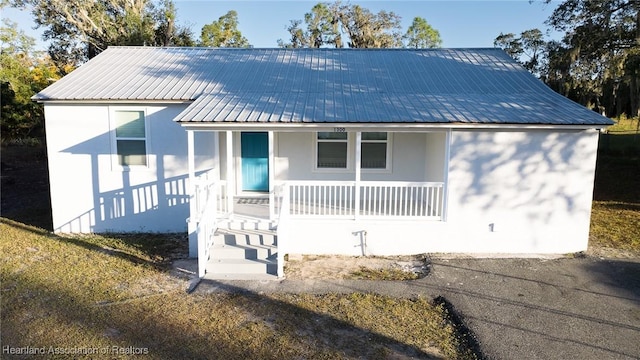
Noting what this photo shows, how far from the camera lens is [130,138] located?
370 inches

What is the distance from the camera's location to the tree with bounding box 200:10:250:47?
26625mm

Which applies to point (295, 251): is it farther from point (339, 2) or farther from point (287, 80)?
point (339, 2)

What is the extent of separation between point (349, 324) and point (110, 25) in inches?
855

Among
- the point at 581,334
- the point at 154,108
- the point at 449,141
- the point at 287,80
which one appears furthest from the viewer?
the point at 287,80

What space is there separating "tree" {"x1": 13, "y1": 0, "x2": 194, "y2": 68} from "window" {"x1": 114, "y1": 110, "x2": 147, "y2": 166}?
44.8ft

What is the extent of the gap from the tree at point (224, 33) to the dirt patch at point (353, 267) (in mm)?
21426

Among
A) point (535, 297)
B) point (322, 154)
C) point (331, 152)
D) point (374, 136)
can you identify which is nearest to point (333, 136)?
point (331, 152)

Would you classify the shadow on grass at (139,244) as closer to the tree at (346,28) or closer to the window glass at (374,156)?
the window glass at (374,156)

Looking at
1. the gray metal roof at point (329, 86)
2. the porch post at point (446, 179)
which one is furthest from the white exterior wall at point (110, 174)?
the porch post at point (446, 179)

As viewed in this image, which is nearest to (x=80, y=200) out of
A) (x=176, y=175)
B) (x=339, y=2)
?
(x=176, y=175)

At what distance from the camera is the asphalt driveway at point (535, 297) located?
5094mm

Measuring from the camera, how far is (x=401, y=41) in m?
31.5

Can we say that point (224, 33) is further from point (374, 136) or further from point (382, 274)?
point (382, 274)

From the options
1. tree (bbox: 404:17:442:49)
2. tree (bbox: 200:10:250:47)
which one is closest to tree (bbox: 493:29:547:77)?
tree (bbox: 404:17:442:49)
